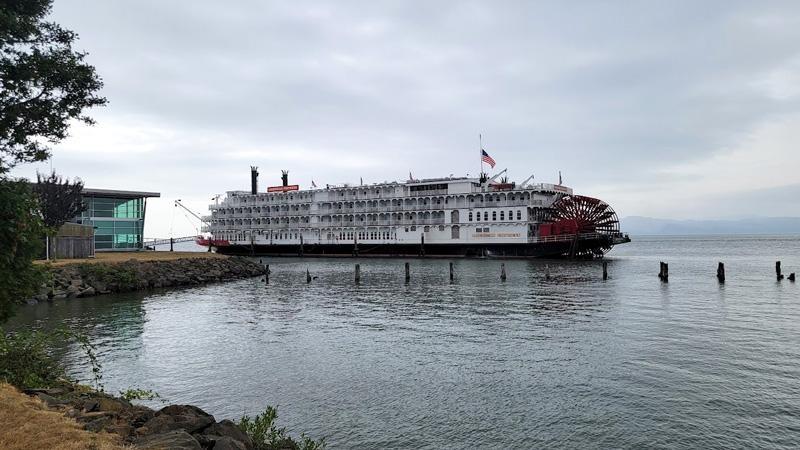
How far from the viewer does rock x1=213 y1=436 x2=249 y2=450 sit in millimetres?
8367

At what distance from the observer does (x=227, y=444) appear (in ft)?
27.7

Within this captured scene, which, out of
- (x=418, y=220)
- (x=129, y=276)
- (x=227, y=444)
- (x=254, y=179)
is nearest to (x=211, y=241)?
(x=254, y=179)

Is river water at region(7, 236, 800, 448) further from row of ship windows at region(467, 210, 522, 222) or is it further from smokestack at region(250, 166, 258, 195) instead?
smokestack at region(250, 166, 258, 195)

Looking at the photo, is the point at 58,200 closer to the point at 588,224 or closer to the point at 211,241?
the point at 211,241

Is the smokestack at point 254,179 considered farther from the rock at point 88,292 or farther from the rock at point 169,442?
the rock at point 169,442

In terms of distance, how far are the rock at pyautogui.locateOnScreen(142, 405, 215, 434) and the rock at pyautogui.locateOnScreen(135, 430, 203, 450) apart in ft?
1.82

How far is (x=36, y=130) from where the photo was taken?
1420 centimetres

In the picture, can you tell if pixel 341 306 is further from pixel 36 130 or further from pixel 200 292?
pixel 36 130

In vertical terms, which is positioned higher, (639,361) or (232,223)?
(232,223)

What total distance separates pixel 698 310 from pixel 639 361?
1363 centimetres

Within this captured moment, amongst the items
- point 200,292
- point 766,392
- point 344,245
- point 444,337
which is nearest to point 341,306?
point 444,337

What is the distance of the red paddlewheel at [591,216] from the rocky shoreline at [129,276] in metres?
41.8

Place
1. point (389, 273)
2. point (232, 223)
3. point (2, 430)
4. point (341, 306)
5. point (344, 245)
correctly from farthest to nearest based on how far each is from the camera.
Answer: point (232, 223) → point (344, 245) → point (389, 273) → point (341, 306) → point (2, 430)

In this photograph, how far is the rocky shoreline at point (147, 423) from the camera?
8.37 m
